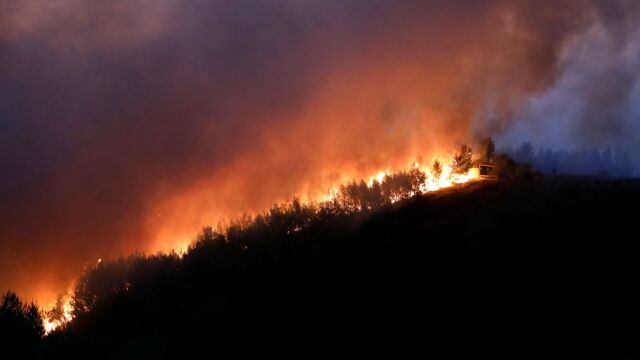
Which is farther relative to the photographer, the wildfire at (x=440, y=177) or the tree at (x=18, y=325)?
the wildfire at (x=440, y=177)

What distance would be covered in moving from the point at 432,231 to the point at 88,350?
14.2m

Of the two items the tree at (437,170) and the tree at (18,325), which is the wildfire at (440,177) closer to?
the tree at (437,170)

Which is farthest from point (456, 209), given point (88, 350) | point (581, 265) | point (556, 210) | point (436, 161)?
point (88, 350)

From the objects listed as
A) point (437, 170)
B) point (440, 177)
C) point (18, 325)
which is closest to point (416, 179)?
point (437, 170)

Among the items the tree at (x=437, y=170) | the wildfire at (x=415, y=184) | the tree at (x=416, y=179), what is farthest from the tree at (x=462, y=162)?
the tree at (x=416, y=179)

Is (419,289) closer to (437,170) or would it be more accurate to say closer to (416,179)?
(416,179)

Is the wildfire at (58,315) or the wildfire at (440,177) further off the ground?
the wildfire at (440,177)

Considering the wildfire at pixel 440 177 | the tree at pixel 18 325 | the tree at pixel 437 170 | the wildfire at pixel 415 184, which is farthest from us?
the tree at pixel 437 170

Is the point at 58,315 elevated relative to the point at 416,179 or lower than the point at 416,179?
lower

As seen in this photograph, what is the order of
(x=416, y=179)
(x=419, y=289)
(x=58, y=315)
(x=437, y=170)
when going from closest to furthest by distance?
(x=419, y=289)
(x=58, y=315)
(x=416, y=179)
(x=437, y=170)

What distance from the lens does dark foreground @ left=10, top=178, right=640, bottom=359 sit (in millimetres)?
13477

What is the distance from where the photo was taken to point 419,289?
17250 mm

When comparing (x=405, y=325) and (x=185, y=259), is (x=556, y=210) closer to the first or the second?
(x=405, y=325)

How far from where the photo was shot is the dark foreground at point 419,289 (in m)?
13.5
